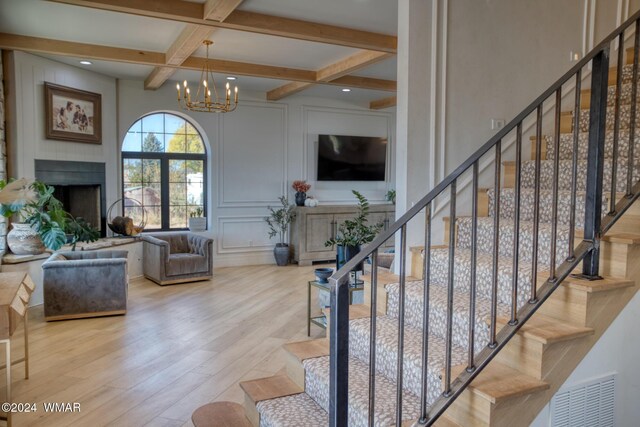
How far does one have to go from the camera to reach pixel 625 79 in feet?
11.2

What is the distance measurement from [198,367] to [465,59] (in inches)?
119

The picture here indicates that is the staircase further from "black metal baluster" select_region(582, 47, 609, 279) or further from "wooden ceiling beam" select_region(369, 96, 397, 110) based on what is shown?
"wooden ceiling beam" select_region(369, 96, 397, 110)

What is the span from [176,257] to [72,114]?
2309 millimetres

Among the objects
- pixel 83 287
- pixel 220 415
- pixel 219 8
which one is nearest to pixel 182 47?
pixel 219 8

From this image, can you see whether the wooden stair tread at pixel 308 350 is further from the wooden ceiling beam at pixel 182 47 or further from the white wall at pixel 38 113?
the white wall at pixel 38 113

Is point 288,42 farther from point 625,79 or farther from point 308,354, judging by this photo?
point 308,354

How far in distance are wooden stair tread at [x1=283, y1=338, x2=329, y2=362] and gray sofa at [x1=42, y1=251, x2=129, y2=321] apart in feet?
9.59

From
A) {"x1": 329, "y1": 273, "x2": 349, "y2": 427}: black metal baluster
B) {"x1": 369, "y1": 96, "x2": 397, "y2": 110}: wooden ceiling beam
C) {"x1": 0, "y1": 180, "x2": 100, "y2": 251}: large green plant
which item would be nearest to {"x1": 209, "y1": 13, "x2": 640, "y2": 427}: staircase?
{"x1": 329, "y1": 273, "x2": 349, "y2": 427}: black metal baluster

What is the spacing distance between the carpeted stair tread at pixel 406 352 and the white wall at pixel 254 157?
5515mm

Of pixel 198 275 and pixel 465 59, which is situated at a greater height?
pixel 465 59

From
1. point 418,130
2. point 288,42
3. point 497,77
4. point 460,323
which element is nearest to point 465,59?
point 497,77

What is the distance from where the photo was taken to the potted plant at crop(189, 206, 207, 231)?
25.1ft

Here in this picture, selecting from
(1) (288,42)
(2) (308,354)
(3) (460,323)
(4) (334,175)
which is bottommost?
(2) (308,354)

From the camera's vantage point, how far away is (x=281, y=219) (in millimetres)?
8289
